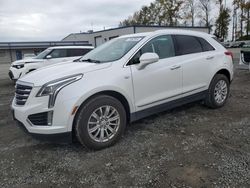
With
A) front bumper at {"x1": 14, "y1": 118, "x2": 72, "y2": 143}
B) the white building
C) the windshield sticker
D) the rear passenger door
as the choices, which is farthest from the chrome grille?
the white building

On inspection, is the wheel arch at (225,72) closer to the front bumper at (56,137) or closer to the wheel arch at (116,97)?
the wheel arch at (116,97)

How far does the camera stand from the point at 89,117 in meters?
3.27

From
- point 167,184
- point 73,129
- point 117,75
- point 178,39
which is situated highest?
point 178,39

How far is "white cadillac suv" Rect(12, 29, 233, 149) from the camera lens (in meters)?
3.12

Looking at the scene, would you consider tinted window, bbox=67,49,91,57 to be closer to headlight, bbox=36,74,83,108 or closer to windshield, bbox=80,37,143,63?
windshield, bbox=80,37,143,63

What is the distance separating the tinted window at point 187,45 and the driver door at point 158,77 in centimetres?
17

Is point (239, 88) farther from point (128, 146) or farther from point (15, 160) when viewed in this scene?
point (15, 160)

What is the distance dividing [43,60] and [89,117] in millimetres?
7642

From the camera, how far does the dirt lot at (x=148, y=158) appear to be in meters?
2.71

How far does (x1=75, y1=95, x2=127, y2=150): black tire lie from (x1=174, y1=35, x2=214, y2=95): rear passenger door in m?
1.58

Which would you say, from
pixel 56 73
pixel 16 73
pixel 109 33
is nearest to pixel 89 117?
pixel 56 73

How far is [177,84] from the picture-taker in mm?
4289

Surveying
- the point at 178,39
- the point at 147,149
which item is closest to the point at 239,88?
the point at 178,39

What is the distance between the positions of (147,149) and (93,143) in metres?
0.81
